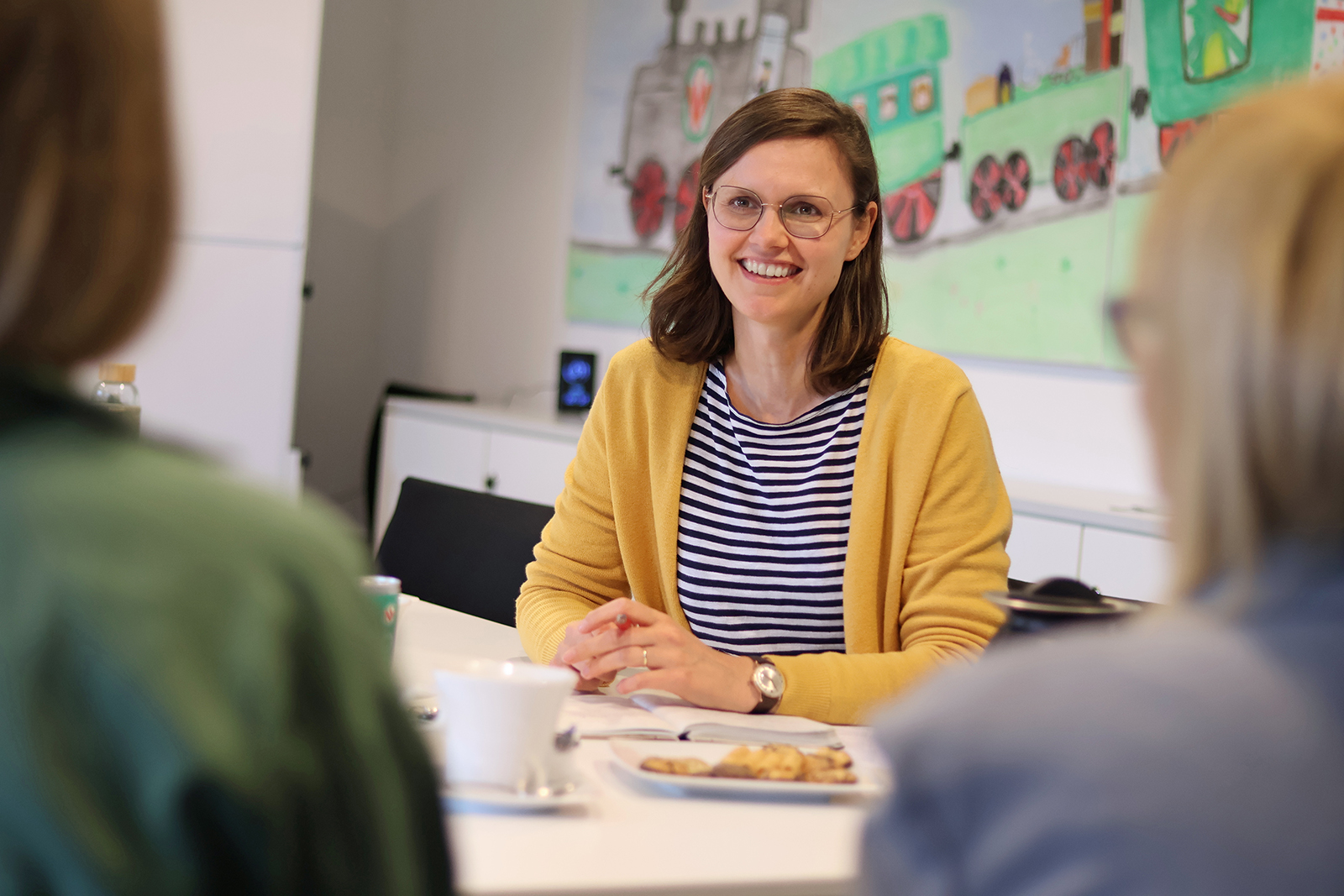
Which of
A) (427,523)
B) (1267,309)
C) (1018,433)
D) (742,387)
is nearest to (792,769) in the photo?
(1267,309)

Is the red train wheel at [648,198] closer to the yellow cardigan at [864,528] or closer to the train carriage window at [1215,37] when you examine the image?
the train carriage window at [1215,37]

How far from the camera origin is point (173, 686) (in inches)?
16.6

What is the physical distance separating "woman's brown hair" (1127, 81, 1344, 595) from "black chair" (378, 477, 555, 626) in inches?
57.6

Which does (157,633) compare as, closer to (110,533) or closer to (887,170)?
(110,533)

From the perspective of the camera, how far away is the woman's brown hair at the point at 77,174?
1.53 ft

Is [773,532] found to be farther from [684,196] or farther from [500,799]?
[684,196]

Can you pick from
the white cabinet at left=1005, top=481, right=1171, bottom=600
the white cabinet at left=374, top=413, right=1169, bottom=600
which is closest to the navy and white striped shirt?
the white cabinet at left=374, top=413, right=1169, bottom=600

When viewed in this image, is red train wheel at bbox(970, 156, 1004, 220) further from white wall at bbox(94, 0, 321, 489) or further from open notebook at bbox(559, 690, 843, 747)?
open notebook at bbox(559, 690, 843, 747)

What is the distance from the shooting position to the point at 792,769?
1098 millimetres

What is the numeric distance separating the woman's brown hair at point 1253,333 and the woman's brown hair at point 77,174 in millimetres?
440

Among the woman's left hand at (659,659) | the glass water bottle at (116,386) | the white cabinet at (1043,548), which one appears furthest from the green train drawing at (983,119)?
the woman's left hand at (659,659)

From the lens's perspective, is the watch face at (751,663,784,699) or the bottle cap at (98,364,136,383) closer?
the watch face at (751,663,784,699)

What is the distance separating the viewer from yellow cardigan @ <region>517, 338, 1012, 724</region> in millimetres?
1484

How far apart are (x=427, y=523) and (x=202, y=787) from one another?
176 cm
